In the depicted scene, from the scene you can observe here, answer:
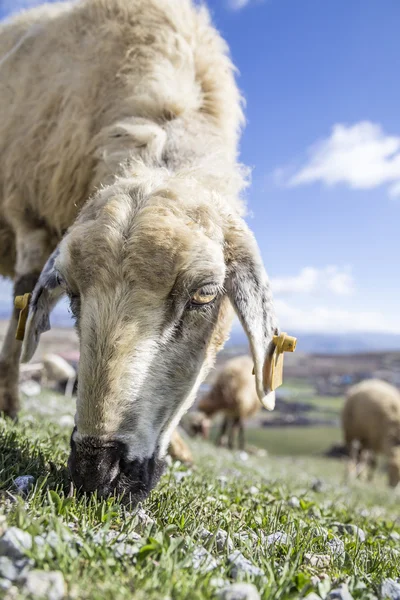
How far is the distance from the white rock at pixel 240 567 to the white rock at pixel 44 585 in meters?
0.75

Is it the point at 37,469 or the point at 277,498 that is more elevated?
the point at 37,469

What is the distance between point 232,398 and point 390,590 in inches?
713

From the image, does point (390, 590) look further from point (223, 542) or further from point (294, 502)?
point (294, 502)

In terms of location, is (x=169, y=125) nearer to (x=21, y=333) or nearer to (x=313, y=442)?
(x=21, y=333)

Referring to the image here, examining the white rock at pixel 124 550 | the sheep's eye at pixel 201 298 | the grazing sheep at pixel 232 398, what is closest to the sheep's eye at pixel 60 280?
the sheep's eye at pixel 201 298

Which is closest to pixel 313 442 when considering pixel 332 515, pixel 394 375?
pixel 332 515

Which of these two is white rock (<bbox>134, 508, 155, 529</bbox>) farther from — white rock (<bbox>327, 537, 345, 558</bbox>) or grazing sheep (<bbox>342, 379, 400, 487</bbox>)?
grazing sheep (<bbox>342, 379, 400, 487</bbox>)

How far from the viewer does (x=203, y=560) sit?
2.00 meters

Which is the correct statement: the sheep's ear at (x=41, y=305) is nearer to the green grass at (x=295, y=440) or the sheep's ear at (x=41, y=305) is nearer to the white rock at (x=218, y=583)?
the white rock at (x=218, y=583)

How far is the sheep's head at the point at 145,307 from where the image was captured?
261 cm

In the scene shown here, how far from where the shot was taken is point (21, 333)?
3.66 meters

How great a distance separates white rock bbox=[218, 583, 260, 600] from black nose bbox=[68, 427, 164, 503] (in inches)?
38.6

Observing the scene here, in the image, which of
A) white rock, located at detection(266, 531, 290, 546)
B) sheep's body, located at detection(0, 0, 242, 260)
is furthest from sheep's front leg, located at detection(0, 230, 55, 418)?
white rock, located at detection(266, 531, 290, 546)

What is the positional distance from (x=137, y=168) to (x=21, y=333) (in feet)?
4.88
